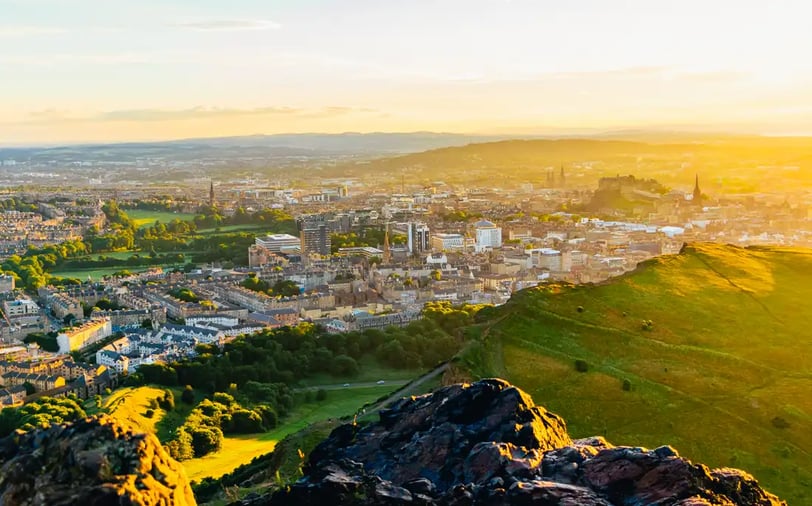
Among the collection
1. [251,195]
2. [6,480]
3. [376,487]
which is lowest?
[251,195]

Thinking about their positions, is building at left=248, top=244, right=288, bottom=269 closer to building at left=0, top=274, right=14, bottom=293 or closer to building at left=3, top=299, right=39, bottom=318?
building at left=0, top=274, right=14, bottom=293

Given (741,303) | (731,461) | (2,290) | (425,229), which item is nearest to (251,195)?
(425,229)

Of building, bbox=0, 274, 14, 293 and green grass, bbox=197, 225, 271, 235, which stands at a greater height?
building, bbox=0, 274, 14, 293

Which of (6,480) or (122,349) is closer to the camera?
(6,480)

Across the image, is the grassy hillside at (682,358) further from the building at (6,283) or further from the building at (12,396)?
the building at (6,283)

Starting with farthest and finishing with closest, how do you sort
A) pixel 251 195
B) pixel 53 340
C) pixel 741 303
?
pixel 251 195 < pixel 53 340 < pixel 741 303

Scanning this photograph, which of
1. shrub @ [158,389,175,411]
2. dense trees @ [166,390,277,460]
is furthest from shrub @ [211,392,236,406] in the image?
shrub @ [158,389,175,411]

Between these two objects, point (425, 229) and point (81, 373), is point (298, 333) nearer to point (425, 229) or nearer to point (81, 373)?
point (81, 373)
